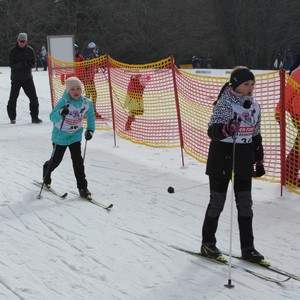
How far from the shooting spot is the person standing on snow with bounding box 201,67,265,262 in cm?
434

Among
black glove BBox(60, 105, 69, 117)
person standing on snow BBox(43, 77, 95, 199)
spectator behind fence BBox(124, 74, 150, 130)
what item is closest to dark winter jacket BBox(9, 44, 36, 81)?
spectator behind fence BBox(124, 74, 150, 130)

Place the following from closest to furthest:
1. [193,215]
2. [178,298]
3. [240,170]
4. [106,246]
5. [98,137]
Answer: [178,298]
[240,170]
[106,246]
[193,215]
[98,137]

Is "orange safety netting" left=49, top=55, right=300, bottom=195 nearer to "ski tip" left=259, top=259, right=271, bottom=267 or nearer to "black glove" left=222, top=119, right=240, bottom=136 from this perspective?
"ski tip" left=259, top=259, right=271, bottom=267

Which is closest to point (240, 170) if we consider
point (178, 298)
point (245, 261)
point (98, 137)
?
point (245, 261)

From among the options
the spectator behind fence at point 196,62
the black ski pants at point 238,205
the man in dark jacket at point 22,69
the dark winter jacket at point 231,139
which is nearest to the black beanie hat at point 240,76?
the dark winter jacket at point 231,139

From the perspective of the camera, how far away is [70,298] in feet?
13.1

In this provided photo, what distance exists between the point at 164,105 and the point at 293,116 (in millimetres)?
3717

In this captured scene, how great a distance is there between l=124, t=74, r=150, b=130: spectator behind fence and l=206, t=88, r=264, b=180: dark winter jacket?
19.7 ft

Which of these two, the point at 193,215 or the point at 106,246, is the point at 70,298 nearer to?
the point at 106,246

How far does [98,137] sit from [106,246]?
6182mm

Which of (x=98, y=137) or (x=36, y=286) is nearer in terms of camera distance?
(x=36, y=286)

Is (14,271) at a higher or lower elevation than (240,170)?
lower

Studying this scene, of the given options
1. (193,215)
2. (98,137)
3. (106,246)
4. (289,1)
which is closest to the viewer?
(106,246)

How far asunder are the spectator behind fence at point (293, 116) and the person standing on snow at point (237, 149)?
84.8 inches
